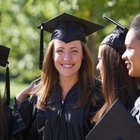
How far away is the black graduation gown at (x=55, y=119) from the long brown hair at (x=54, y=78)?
54 mm

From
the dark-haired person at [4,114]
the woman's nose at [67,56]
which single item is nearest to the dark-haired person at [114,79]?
the woman's nose at [67,56]

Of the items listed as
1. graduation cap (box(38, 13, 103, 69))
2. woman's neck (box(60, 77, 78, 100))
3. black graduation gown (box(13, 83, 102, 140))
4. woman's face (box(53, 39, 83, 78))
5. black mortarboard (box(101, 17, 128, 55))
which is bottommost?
black graduation gown (box(13, 83, 102, 140))

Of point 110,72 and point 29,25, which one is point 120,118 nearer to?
point 110,72

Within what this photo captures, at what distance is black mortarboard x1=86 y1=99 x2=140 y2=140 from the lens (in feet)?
13.1

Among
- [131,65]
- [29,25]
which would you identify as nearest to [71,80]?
[131,65]

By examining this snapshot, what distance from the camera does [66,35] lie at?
16.8 feet

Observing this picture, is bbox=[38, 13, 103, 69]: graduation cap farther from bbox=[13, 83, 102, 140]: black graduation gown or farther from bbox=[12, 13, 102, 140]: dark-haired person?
bbox=[13, 83, 102, 140]: black graduation gown

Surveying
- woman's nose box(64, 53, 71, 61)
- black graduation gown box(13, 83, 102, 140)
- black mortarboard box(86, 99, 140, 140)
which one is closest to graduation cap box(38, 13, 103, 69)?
woman's nose box(64, 53, 71, 61)

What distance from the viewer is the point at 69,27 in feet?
17.3

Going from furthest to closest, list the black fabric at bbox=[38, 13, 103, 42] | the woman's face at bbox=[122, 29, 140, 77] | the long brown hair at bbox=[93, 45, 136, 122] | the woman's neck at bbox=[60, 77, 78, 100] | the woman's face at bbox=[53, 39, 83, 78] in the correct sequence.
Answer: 1. the black fabric at bbox=[38, 13, 103, 42]
2. the woman's neck at bbox=[60, 77, 78, 100]
3. the woman's face at bbox=[53, 39, 83, 78]
4. the long brown hair at bbox=[93, 45, 136, 122]
5. the woman's face at bbox=[122, 29, 140, 77]

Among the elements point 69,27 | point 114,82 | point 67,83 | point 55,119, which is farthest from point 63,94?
point 69,27

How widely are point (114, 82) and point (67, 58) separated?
47 cm

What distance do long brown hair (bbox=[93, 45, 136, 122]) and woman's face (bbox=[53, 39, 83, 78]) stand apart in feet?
0.86

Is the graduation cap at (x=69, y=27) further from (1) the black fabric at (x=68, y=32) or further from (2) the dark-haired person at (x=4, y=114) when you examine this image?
(2) the dark-haired person at (x=4, y=114)
